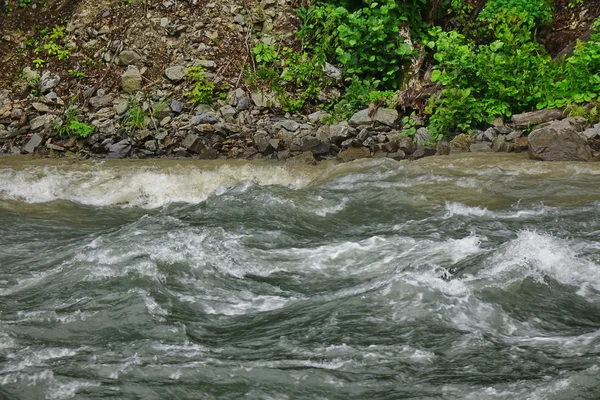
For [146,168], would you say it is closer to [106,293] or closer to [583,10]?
[106,293]

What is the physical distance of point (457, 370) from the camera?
3.95m

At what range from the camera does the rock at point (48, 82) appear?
12.3m

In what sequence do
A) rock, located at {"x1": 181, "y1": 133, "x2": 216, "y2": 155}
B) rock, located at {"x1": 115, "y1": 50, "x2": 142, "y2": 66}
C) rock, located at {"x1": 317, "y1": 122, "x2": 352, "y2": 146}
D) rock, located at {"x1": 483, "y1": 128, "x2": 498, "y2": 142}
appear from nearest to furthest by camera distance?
rock, located at {"x1": 483, "y1": 128, "x2": 498, "y2": 142}, rock, located at {"x1": 317, "y1": 122, "x2": 352, "y2": 146}, rock, located at {"x1": 181, "y1": 133, "x2": 216, "y2": 155}, rock, located at {"x1": 115, "y1": 50, "x2": 142, "y2": 66}

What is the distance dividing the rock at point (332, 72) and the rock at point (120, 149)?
314cm

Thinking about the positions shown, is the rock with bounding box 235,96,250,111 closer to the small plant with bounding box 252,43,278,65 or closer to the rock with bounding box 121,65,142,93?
the small plant with bounding box 252,43,278,65

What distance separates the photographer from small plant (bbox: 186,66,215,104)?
11422 mm

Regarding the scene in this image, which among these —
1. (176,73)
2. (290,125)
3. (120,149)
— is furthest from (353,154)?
(176,73)

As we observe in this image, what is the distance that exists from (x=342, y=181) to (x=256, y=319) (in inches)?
152

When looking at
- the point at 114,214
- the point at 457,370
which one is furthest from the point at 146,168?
the point at 457,370

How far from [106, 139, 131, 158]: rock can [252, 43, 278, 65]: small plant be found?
2.51 metres

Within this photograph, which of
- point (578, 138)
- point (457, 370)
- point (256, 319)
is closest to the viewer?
point (457, 370)

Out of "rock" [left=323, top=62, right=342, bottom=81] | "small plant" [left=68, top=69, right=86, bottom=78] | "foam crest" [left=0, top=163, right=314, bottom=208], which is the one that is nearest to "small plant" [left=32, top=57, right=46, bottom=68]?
"small plant" [left=68, top=69, right=86, bottom=78]

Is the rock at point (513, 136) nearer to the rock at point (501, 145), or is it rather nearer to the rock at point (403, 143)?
the rock at point (501, 145)

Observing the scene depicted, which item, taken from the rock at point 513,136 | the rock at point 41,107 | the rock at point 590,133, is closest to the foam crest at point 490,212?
the rock at point 590,133
